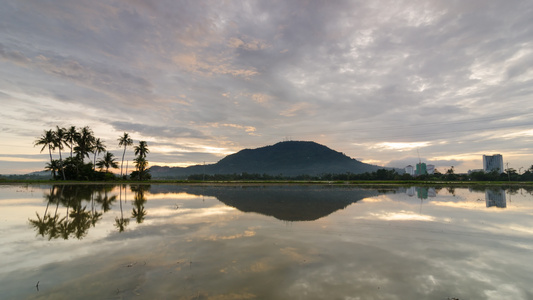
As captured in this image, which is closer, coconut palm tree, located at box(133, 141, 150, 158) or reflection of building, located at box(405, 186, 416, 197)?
reflection of building, located at box(405, 186, 416, 197)

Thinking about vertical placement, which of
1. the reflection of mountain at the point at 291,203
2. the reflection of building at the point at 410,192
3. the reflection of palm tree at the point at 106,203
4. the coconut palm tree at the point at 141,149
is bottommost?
the reflection of building at the point at 410,192

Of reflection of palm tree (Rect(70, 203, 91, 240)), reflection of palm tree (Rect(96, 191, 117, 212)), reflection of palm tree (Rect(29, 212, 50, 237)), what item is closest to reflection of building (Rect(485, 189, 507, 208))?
reflection of palm tree (Rect(70, 203, 91, 240))

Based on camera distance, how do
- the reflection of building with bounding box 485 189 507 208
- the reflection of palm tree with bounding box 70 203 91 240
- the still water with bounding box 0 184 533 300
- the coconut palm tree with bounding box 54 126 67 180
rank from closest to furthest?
the still water with bounding box 0 184 533 300 → the reflection of palm tree with bounding box 70 203 91 240 → the reflection of building with bounding box 485 189 507 208 → the coconut palm tree with bounding box 54 126 67 180

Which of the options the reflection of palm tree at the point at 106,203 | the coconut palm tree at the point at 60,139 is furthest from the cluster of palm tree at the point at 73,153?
the reflection of palm tree at the point at 106,203

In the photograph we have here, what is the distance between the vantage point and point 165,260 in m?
9.45

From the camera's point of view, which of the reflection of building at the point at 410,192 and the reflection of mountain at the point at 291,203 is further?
the reflection of building at the point at 410,192

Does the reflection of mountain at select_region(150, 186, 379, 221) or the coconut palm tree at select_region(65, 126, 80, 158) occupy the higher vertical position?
the coconut palm tree at select_region(65, 126, 80, 158)

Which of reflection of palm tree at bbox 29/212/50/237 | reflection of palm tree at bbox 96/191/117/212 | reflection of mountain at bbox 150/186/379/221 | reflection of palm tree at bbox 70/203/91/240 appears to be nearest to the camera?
reflection of palm tree at bbox 70/203/91/240

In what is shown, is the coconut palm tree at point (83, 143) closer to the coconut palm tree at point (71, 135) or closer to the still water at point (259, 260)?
the coconut palm tree at point (71, 135)

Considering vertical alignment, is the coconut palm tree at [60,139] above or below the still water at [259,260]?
above

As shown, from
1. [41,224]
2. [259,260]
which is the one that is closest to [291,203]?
[259,260]

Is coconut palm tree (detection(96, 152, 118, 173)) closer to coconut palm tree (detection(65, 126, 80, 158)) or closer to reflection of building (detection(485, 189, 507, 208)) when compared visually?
coconut palm tree (detection(65, 126, 80, 158))

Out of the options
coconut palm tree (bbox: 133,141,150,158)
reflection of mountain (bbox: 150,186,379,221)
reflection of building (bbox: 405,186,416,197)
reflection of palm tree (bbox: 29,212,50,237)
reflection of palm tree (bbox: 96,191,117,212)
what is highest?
coconut palm tree (bbox: 133,141,150,158)

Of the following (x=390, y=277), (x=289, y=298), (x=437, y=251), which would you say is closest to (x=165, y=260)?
(x=289, y=298)
